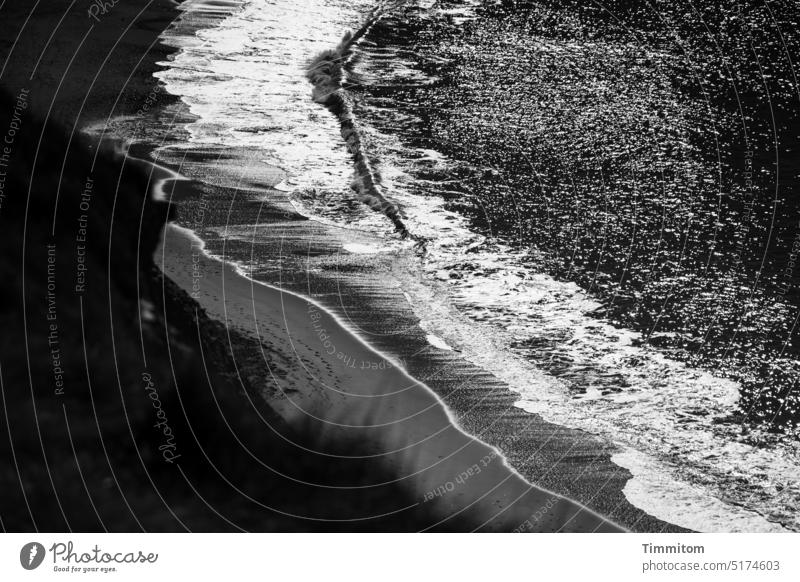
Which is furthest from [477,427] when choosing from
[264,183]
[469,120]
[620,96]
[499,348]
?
[620,96]

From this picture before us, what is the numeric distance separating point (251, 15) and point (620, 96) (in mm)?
1783

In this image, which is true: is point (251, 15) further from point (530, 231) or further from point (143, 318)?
point (143, 318)

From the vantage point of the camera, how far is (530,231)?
123 inches

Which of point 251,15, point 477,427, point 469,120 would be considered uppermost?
point 251,15
